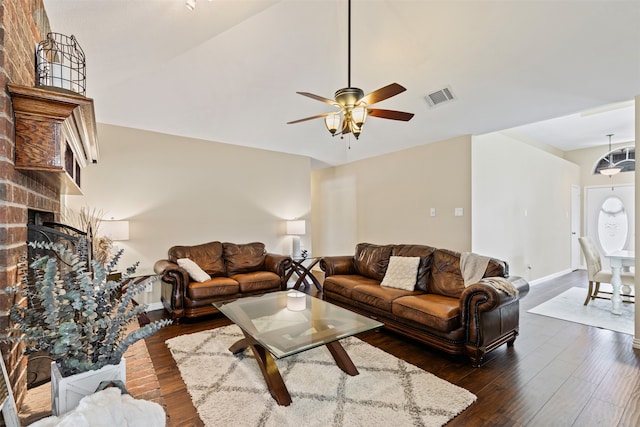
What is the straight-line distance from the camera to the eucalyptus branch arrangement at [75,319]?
911 millimetres

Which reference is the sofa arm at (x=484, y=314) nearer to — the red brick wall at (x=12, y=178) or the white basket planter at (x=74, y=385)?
the white basket planter at (x=74, y=385)

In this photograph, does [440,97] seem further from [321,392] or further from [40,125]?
[40,125]

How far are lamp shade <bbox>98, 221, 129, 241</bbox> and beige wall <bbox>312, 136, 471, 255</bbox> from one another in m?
4.15

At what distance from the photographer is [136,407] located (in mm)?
913

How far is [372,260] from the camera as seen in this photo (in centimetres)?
417

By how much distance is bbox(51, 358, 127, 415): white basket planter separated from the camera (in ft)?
3.08

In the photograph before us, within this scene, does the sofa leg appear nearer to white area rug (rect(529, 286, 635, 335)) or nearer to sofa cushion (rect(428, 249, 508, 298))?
sofa cushion (rect(428, 249, 508, 298))

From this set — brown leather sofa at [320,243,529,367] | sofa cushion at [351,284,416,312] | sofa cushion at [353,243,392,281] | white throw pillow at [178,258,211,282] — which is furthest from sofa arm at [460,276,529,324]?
white throw pillow at [178,258,211,282]

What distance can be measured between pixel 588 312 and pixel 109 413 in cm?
530

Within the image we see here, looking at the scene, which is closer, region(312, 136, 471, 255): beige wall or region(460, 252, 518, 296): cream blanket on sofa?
region(460, 252, 518, 296): cream blanket on sofa

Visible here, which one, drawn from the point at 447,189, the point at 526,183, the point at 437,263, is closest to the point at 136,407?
the point at 437,263

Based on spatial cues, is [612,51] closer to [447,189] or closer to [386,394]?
[447,189]

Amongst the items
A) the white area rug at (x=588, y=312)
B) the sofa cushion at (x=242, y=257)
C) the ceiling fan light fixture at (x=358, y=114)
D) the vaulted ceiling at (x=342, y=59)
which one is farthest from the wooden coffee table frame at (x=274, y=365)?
the white area rug at (x=588, y=312)

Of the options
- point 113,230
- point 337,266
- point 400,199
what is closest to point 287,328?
point 337,266
